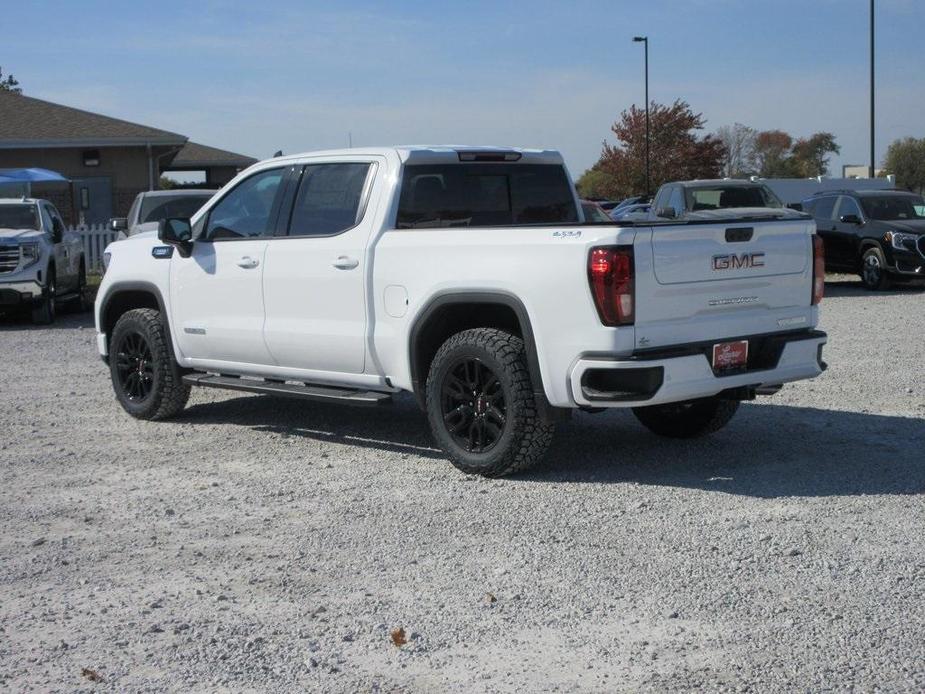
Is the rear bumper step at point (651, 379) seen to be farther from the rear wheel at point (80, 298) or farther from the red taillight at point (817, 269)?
the rear wheel at point (80, 298)

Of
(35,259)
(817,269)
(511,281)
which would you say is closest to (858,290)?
(35,259)

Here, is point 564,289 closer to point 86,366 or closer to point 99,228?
point 86,366

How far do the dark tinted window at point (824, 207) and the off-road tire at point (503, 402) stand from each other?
1667cm

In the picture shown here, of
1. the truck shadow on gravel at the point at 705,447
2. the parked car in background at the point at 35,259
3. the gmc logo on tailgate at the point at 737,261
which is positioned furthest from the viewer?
the parked car in background at the point at 35,259

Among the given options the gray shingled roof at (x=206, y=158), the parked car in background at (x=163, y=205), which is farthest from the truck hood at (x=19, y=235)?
the gray shingled roof at (x=206, y=158)

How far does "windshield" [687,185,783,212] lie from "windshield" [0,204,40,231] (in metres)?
9.99

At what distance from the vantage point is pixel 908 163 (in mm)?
77750

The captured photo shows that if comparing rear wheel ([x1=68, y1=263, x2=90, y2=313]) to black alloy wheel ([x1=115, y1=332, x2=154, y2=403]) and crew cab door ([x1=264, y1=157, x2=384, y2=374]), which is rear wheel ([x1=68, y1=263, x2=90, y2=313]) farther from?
crew cab door ([x1=264, y1=157, x2=384, y2=374])

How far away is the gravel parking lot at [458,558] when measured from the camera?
4527 millimetres

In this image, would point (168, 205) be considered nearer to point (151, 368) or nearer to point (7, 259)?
point (7, 259)

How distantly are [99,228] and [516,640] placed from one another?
23.6 metres

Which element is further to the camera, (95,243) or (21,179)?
(95,243)

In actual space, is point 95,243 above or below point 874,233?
above

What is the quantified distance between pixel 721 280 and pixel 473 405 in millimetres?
1583
